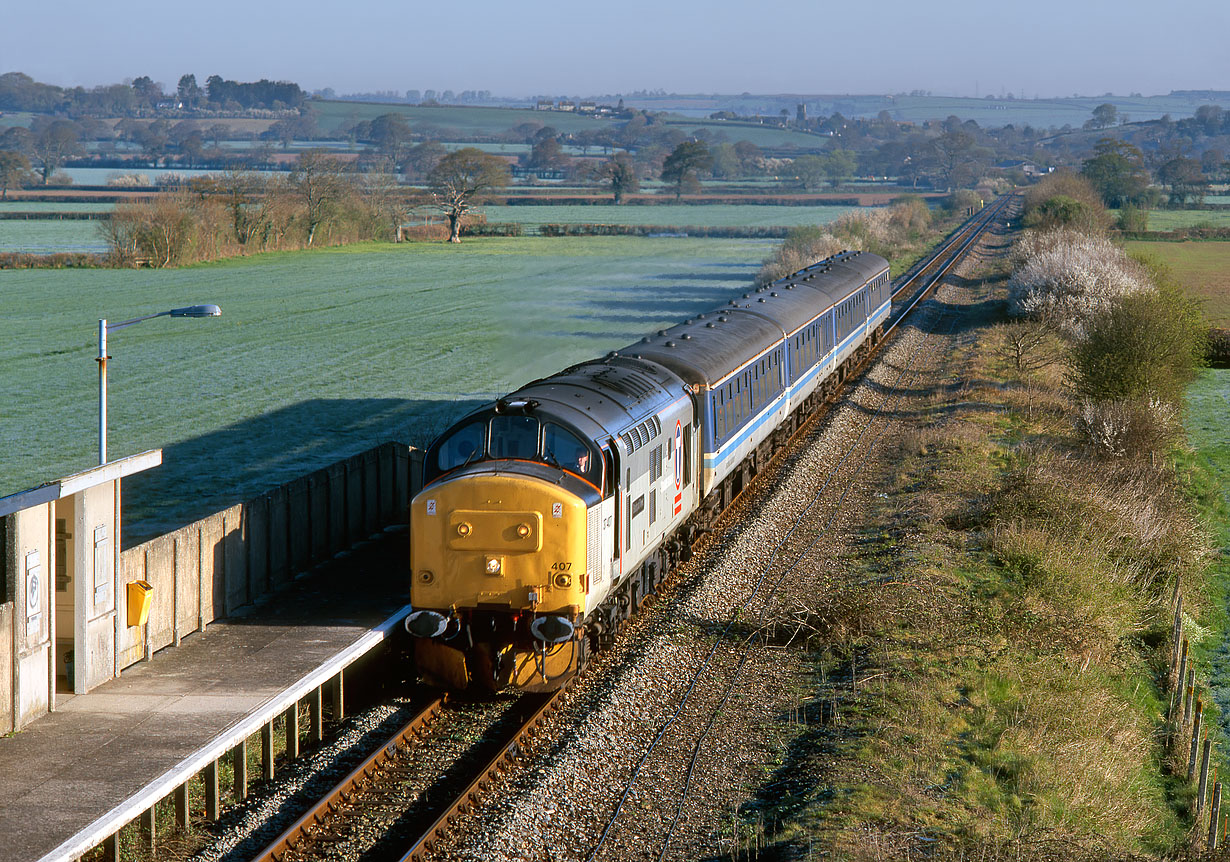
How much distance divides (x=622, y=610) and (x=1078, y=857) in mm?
7560

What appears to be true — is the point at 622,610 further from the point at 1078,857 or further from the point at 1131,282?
the point at 1131,282

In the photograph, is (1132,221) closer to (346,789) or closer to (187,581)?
(187,581)

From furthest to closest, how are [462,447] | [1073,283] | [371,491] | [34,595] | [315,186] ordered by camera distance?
[315,186] → [1073,283] → [371,491] → [462,447] → [34,595]

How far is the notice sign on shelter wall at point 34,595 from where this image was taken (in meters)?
13.0

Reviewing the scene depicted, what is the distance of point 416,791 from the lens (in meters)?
13.0

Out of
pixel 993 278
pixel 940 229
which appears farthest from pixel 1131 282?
pixel 940 229

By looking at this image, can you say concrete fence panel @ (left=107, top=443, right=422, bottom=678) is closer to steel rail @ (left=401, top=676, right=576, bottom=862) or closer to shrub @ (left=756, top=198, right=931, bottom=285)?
steel rail @ (left=401, top=676, right=576, bottom=862)

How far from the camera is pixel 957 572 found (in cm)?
2114

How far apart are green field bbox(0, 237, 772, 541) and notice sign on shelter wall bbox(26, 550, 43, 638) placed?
10.2 metres

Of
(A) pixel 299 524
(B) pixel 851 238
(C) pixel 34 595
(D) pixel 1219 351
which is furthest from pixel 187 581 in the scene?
(B) pixel 851 238

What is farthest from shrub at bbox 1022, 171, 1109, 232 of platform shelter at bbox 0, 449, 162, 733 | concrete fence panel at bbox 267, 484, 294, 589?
platform shelter at bbox 0, 449, 162, 733

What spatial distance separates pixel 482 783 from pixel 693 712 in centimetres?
336

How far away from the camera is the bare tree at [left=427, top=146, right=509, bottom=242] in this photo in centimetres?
10406

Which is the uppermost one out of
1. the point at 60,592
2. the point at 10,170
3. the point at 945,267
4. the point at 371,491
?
the point at 10,170
